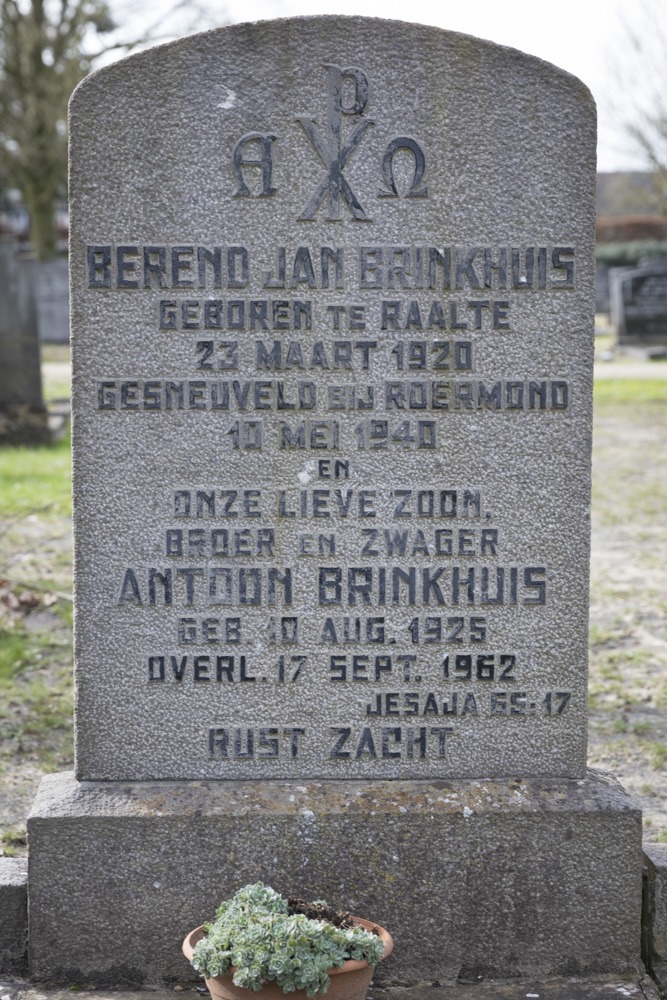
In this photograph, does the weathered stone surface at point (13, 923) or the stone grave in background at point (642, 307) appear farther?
the stone grave in background at point (642, 307)

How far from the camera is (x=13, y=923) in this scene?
9.23 ft

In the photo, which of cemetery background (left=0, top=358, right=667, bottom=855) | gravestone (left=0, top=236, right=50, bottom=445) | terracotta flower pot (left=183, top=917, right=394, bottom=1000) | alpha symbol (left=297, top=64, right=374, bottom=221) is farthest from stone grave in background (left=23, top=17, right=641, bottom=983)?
gravestone (left=0, top=236, right=50, bottom=445)

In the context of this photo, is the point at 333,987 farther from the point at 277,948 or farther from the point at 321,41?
the point at 321,41

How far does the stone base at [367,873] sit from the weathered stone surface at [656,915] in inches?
1.9

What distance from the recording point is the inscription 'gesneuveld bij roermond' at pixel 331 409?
2.73 m

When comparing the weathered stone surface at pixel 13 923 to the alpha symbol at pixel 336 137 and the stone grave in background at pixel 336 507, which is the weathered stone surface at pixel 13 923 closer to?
the stone grave in background at pixel 336 507

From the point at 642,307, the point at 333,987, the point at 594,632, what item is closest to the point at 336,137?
the point at 333,987

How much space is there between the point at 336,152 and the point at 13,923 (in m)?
2.15

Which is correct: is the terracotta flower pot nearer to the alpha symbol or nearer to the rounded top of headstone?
the alpha symbol

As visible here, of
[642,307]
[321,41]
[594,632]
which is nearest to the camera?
[321,41]

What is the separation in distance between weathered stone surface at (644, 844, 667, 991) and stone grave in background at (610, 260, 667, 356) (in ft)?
64.2

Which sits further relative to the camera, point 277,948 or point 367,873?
point 367,873

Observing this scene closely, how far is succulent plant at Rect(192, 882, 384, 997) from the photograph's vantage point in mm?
2291

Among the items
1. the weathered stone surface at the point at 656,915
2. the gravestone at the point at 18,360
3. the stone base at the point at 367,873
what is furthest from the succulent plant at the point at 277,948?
the gravestone at the point at 18,360
